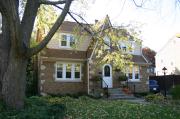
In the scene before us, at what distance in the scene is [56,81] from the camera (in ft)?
98.3

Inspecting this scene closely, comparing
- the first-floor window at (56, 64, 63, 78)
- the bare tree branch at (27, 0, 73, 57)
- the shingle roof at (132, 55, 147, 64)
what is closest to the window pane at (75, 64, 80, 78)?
the first-floor window at (56, 64, 63, 78)

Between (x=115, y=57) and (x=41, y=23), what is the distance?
4851 millimetres

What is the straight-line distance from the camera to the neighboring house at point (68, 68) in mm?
29531

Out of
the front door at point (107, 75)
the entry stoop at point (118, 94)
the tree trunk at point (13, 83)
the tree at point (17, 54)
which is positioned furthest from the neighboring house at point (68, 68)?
the tree trunk at point (13, 83)

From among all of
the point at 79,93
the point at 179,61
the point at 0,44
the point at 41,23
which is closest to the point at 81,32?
the point at 41,23

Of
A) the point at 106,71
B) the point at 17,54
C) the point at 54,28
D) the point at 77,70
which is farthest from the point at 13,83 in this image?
the point at 106,71

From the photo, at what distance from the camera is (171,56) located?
52.3 metres

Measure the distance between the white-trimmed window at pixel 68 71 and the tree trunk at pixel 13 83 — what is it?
17320 millimetres

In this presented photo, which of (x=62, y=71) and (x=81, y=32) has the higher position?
(x=81, y=32)

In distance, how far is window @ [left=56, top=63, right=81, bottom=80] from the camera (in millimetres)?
30391

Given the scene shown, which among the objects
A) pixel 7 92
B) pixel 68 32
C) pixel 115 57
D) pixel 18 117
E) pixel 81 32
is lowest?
pixel 18 117

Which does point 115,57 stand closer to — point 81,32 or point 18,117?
point 81,32

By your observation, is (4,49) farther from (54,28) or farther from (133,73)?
(133,73)

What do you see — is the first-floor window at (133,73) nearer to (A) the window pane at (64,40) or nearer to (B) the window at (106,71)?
(B) the window at (106,71)
